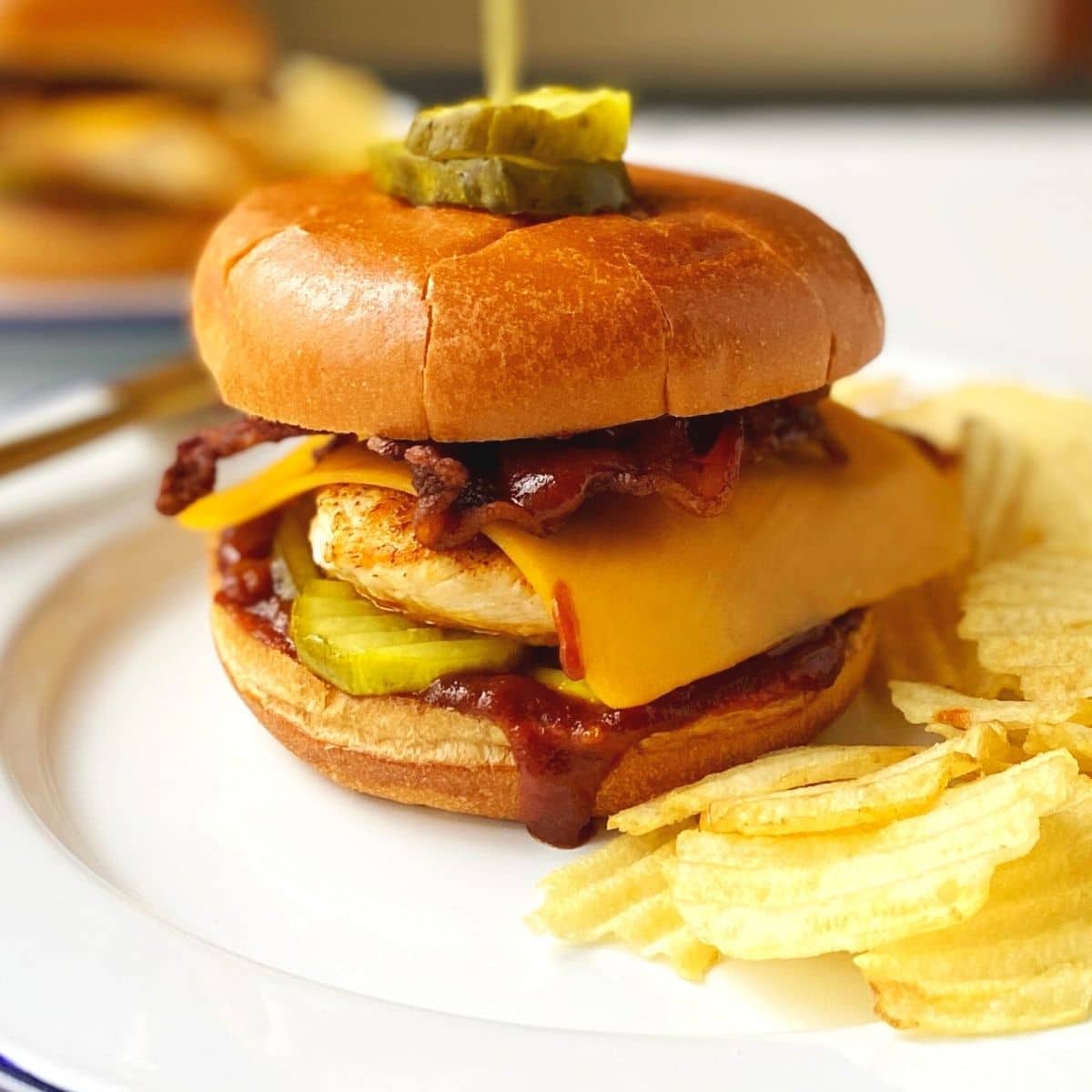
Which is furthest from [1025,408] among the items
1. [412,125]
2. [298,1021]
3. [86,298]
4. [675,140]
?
[675,140]

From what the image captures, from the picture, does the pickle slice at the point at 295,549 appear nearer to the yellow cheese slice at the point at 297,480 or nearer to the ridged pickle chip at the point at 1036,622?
the yellow cheese slice at the point at 297,480

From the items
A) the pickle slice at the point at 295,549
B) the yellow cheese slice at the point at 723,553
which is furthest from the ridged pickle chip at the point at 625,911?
the pickle slice at the point at 295,549

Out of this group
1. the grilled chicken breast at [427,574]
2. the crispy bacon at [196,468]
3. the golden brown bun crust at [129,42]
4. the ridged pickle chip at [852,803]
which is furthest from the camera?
the golden brown bun crust at [129,42]

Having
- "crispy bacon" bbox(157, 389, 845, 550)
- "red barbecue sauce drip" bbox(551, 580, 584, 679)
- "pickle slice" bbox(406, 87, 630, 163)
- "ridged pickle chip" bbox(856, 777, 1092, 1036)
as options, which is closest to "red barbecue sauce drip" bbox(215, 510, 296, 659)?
"crispy bacon" bbox(157, 389, 845, 550)

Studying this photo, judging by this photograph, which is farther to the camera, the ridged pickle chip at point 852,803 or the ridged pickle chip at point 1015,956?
the ridged pickle chip at point 852,803

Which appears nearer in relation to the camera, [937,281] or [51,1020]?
[51,1020]

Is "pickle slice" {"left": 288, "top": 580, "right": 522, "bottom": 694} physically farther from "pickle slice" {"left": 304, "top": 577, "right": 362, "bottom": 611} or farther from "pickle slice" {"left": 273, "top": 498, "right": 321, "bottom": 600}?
"pickle slice" {"left": 273, "top": 498, "right": 321, "bottom": 600}

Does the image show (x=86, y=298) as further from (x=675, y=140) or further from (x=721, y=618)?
(x=675, y=140)
